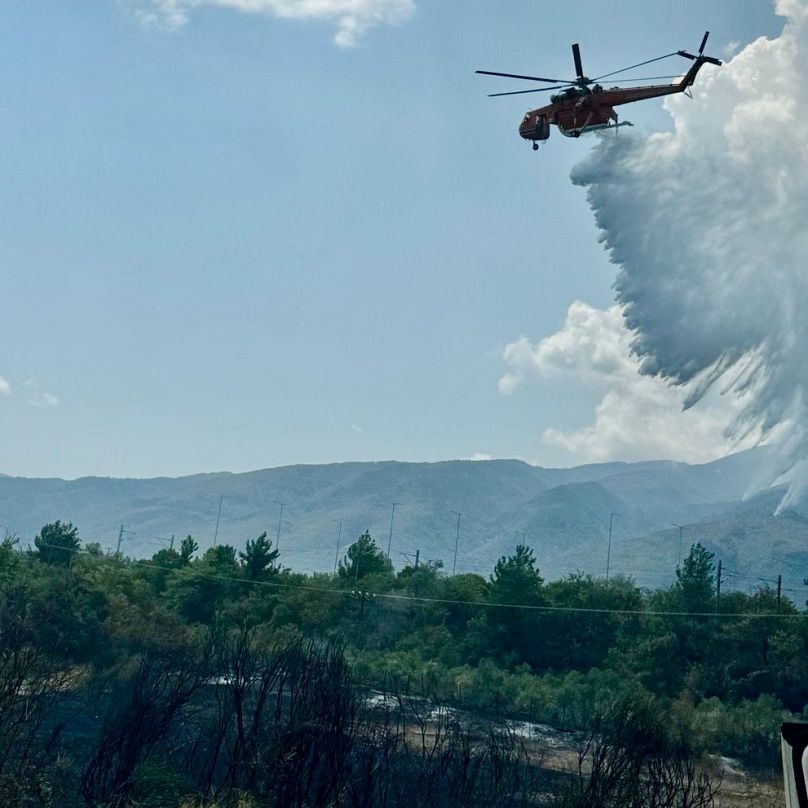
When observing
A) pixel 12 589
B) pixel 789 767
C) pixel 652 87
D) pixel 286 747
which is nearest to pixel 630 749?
pixel 286 747

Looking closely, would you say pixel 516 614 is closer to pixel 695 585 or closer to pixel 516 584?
pixel 516 584

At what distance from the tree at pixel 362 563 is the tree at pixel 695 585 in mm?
38501

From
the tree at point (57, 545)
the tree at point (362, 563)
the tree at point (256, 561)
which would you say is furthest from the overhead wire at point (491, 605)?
the tree at point (57, 545)

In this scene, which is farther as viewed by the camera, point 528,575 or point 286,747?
point 528,575

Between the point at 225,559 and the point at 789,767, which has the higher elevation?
the point at 225,559

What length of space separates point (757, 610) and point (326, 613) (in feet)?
148

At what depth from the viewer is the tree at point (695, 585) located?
9488cm

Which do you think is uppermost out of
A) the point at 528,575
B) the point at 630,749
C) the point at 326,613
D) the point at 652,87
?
the point at 652,87

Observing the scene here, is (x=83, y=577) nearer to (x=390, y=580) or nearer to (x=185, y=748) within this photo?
(x=390, y=580)

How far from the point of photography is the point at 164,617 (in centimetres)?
9400

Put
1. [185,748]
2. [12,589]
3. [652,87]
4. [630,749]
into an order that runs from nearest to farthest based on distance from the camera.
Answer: [630,749] < [185,748] < [652,87] < [12,589]

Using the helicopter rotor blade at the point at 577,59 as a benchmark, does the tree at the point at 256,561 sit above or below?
below

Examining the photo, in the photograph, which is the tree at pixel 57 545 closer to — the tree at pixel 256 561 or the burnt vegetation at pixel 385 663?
the burnt vegetation at pixel 385 663

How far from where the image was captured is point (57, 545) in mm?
125875
